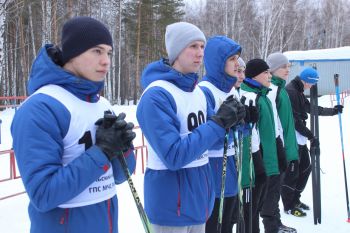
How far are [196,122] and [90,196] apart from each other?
0.98 metres

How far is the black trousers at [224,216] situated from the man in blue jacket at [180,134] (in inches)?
21.0

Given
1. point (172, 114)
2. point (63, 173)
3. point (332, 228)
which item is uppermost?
point (172, 114)

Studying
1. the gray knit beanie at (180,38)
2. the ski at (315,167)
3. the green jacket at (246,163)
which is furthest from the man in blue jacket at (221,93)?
the ski at (315,167)

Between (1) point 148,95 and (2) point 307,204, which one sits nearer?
(1) point 148,95

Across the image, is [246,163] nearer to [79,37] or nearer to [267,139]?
[267,139]

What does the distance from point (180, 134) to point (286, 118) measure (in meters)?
2.36

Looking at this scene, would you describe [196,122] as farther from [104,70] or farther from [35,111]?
[35,111]

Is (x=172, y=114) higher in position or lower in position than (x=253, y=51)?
lower

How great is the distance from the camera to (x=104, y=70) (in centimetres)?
194

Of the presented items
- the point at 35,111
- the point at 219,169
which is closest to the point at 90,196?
the point at 35,111

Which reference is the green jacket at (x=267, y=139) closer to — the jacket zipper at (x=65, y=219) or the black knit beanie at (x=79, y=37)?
the black knit beanie at (x=79, y=37)

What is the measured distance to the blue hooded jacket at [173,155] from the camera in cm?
224

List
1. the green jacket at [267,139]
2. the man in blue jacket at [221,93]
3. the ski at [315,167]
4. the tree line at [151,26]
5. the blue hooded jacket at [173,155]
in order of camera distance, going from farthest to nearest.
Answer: the tree line at [151,26] → the ski at [315,167] → the green jacket at [267,139] → the man in blue jacket at [221,93] → the blue hooded jacket at [173,155]

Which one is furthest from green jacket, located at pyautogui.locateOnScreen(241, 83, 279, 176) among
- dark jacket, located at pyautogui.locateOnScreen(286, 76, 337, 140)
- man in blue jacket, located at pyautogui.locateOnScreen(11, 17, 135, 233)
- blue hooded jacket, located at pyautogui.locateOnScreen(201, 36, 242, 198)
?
man in blue jacket, located at pyautogui.locateOnScreen(11, 17, 135, 233)
